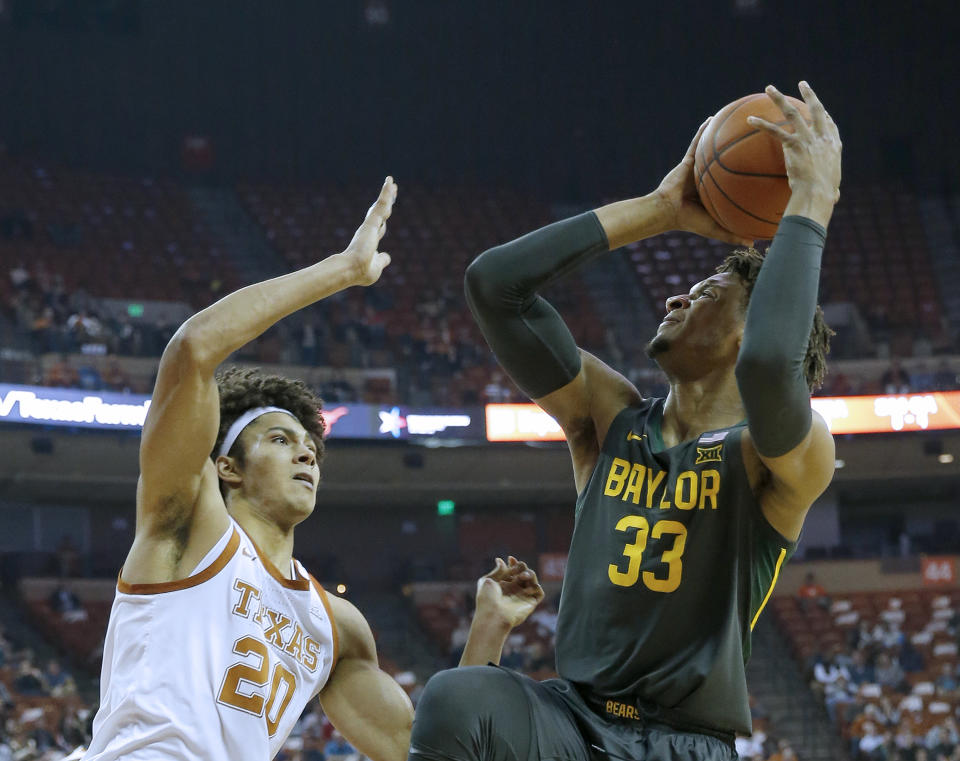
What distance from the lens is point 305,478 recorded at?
10.9ft

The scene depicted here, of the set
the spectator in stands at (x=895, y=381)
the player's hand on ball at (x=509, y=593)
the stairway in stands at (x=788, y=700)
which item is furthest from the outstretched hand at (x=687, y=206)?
the spectator in stands at (x=895, y=381)

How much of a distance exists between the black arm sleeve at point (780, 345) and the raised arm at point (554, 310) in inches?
19.1

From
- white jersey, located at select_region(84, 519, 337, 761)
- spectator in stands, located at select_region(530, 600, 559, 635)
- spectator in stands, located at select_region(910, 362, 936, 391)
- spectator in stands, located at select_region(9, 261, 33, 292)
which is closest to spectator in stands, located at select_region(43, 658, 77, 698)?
spectator in stands, located at select_region(9, 261, 33, 292)

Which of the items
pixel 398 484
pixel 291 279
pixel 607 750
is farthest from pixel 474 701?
pixel 398 484

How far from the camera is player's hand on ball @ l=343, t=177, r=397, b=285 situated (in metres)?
3.00

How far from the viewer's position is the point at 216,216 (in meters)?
21.9

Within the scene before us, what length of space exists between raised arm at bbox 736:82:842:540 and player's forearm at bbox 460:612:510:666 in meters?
0.85

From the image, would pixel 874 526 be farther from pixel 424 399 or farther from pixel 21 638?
pixel 21 638

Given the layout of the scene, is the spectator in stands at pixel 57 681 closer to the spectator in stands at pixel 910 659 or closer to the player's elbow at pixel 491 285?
the spectator in stands at pixel 910 659

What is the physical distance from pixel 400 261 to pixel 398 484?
13.2 ft

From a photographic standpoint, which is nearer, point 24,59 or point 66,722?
point 66,722

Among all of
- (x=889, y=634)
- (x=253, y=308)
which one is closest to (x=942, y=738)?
(x=889, y=634)

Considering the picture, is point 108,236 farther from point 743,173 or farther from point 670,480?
point 670,480

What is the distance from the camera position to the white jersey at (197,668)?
112 inches
